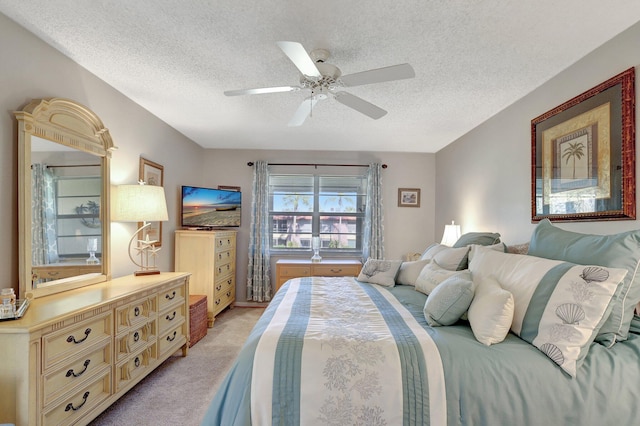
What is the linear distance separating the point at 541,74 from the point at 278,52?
6.43ft

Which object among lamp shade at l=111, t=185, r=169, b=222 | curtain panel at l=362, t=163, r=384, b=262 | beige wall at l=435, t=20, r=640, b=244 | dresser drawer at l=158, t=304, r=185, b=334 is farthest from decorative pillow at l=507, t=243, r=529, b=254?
lamp shade at l=111, t=185, r=169, b=222

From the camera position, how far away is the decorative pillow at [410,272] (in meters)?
2.74

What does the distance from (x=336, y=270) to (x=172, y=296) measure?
216cm

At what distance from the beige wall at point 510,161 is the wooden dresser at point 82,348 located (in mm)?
3140

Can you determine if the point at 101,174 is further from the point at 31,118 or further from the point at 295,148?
the point at 295,148

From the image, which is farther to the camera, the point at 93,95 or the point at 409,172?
the point at 409,172

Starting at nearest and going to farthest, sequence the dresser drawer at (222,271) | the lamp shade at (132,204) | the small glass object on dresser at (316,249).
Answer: the lamp shade at (132,204) → the dresser drawer at (222,271) → the small glass object on dresser at (316,249)

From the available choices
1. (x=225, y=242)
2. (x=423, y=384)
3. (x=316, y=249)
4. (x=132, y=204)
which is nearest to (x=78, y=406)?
(x=132, y=204)

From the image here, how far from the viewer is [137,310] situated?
2.23m

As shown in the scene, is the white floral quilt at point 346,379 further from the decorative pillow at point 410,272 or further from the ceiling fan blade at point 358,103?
the ceiling fan blade at point 358,103

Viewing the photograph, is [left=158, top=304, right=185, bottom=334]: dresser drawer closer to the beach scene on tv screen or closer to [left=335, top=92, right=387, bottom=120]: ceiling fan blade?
the beach scene on tv screen

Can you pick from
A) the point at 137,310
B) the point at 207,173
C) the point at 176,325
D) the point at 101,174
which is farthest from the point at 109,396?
the point at 207,173

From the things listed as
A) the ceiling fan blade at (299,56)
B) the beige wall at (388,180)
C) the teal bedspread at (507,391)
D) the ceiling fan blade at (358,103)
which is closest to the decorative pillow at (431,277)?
the teal bedspread at (507,391)

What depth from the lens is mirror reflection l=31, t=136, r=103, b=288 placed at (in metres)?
1.91
